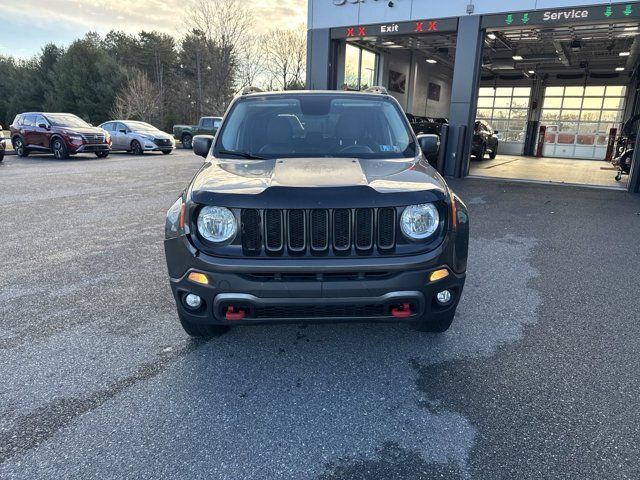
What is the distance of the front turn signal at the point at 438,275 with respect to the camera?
2642mm

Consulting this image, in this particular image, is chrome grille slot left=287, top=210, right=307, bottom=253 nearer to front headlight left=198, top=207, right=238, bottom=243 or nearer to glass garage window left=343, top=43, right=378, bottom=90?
front headlight left=198, top=207, right=238, bottom=243

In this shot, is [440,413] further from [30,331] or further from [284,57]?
[284,57]

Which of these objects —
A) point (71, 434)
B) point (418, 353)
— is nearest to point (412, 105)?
point (418, 353)

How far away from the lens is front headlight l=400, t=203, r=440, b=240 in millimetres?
2668

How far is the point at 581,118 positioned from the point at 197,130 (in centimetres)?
2151

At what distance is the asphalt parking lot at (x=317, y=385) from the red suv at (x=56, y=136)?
13.0 meters

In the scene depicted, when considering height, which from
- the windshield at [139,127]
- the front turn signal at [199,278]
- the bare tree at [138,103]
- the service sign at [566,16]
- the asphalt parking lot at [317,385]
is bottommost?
the asphalt parking lot at [317,385]

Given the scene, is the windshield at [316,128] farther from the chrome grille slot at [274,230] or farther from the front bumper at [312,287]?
the front bumper at [312,287]

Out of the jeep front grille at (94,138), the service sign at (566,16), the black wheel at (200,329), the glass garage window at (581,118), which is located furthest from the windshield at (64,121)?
the glass garage window at (581,118)

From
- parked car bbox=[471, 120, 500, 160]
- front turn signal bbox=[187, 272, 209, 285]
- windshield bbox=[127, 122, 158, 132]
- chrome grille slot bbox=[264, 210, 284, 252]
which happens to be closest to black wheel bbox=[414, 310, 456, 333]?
chrome grille slot bbox=[264, 210, 284, 252]

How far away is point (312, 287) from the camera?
99.6 inches

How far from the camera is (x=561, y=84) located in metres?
25.0

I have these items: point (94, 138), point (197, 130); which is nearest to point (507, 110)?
point (197, 130)

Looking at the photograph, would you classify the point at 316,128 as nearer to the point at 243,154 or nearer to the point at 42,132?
Result: the point at 243,154
